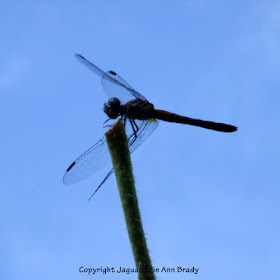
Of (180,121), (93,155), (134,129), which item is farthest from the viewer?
(180,121)

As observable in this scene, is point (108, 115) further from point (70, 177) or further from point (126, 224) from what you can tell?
point (126, 224)

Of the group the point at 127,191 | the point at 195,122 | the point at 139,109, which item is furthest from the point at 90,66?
the point at 127,191

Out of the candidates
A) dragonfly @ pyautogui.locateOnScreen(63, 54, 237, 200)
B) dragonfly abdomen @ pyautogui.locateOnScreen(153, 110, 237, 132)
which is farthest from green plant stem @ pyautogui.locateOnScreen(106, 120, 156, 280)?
dragonfly abdomen @ pyautogui.locateOnScreen(153, 110, 237, 132)

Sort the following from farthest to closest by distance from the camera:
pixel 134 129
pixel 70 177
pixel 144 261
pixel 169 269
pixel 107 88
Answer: pixel 107 88 → pixel 134 129 → pixel 70 177 → pixel 169 269 → pixel 144 261

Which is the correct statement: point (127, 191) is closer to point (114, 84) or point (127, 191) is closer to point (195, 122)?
point (114, 84)

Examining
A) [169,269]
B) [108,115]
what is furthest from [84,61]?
[169,269]

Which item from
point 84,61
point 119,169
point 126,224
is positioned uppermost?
point 84,61

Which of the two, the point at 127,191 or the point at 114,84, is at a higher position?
the point at 114,84
